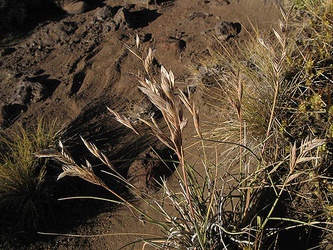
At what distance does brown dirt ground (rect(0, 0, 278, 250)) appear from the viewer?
149 inches

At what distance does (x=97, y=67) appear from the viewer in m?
5.28

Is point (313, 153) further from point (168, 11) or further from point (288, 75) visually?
point (168, 11)

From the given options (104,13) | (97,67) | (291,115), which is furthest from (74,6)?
(291,115)

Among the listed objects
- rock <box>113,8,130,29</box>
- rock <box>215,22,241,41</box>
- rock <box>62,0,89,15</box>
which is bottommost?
rock <box>215,22,241,41</box>

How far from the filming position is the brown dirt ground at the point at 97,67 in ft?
12.4

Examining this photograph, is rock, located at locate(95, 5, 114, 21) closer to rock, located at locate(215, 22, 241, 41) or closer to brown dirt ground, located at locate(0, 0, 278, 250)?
brown dirt ground, located at locate(0, 0, 278, 250)

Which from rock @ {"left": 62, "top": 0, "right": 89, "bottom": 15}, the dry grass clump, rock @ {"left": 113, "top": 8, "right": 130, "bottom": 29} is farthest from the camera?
rock @ {"left": 62, "top": 0, "right": 89, "bottom": 15}

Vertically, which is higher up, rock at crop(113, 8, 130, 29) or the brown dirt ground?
rock at crop(113, 8, 130, 29)

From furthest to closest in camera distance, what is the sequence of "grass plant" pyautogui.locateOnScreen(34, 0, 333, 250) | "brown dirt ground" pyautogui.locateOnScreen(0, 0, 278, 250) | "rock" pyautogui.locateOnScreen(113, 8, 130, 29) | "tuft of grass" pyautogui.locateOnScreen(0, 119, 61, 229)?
"rock" pyautogui.locateOnScreen(113, 8, 130, 29)
"brown dirt ground" pyautogui.locateOnScreen(0, 0, 278, 250)
"tuft of grass" pyautogui.locateOnScreen(0, 119, 61, 229)
"grass plant" pyautogui.locateOnScreen(34, 0, 333, 250)

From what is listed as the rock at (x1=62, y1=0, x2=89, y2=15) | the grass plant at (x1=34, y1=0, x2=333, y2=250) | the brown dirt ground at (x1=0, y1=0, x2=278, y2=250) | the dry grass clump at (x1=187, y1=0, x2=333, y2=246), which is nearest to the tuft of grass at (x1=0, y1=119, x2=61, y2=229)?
the brown dirt ground at (x1=0, y1=0, x2=278, y2=250)

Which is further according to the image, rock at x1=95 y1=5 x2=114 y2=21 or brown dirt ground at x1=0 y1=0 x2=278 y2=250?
rock at x1=95 y1=5 x2=114 y2=21

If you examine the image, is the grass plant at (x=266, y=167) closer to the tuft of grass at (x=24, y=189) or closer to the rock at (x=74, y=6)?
the tuft of grass at (x=24, y=189)

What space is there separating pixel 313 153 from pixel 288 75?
0.94m

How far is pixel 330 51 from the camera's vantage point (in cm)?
382
